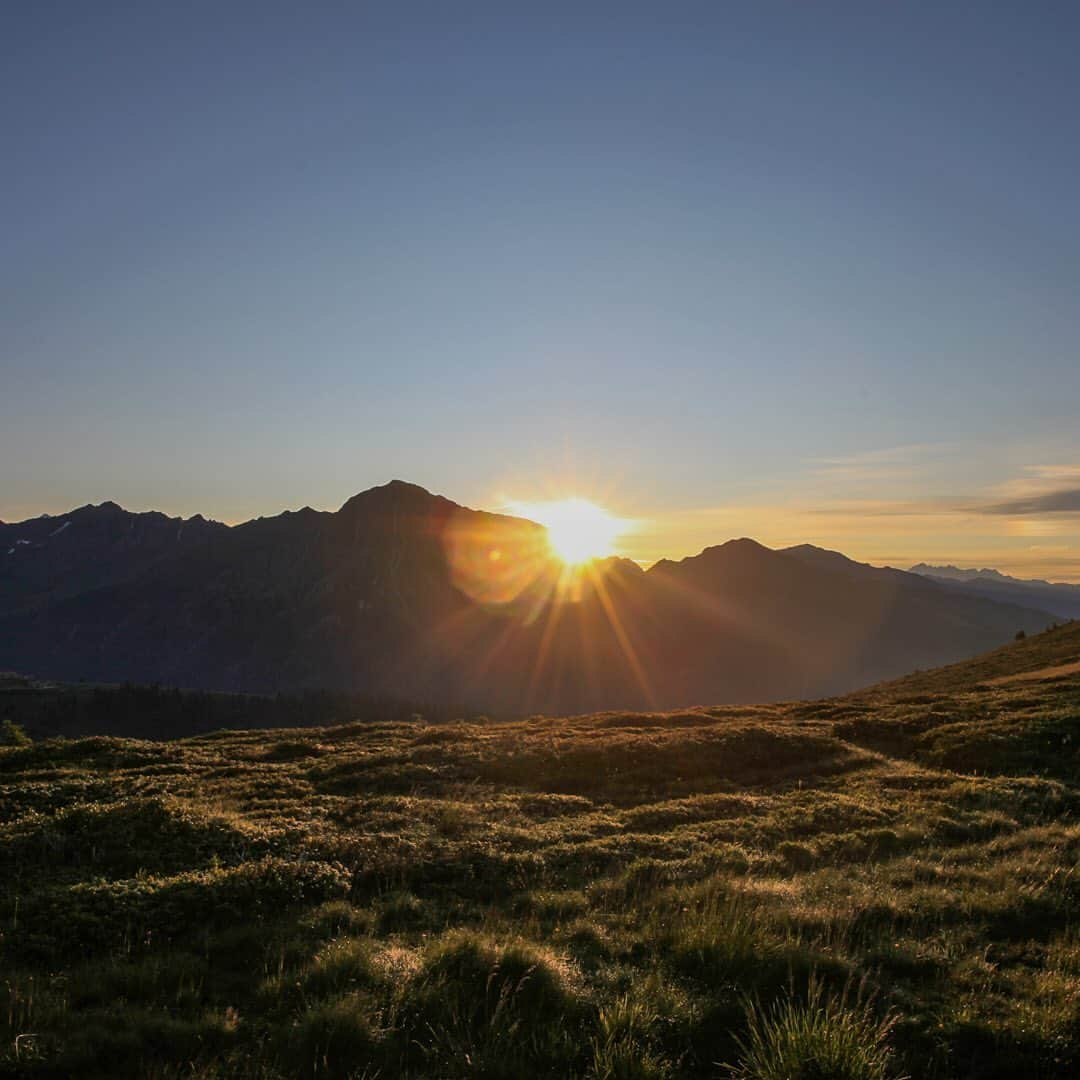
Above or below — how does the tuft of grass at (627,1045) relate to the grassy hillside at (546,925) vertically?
above

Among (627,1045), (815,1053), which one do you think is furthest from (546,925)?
(815,1053)

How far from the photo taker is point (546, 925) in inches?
438

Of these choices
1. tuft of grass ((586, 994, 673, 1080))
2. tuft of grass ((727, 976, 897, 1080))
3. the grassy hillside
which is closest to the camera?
tuft of grass ((727, 976, 897, 1080))

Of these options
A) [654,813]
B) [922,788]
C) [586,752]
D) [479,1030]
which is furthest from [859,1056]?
[586,752]

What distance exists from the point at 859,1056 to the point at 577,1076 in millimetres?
2553

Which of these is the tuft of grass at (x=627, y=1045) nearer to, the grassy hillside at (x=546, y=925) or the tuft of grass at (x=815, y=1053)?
the grassy hillside at (x=546, y=925)

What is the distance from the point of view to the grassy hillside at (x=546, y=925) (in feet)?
23.5

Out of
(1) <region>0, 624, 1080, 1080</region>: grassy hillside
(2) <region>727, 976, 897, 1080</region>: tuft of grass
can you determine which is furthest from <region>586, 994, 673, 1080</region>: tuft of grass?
(2) <region>727, 976, 897, 1080</region>: tuft of grass

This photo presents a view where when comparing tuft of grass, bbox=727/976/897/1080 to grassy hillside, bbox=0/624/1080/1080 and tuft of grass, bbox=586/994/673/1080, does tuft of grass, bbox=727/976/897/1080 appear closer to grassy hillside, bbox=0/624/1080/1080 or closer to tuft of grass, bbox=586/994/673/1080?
grassy hillside, bbox=0/624/1080/1080

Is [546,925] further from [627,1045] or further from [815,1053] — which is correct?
[815,1053]

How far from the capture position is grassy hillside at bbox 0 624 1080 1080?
7.16 m

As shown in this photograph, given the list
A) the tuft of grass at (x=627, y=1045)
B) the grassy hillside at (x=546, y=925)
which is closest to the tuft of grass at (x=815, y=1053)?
the grassy hillside at (x=546, y=925)

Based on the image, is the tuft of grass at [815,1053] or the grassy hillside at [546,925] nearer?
the tuft of grass at [815,1053]

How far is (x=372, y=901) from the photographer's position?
12297 millimetres
